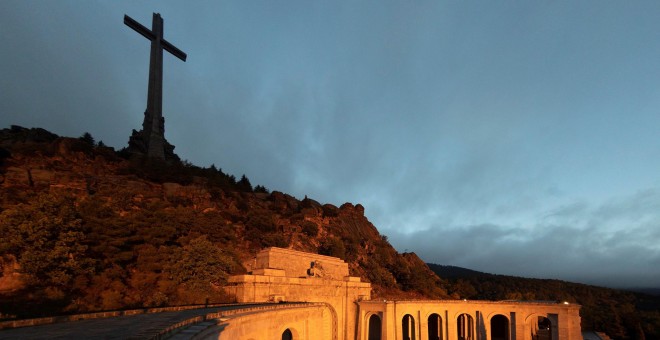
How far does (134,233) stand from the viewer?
30766 millimetres

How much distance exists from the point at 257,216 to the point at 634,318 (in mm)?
53211

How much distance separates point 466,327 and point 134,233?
35.1 m

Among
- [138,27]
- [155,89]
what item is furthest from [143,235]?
[138,27]

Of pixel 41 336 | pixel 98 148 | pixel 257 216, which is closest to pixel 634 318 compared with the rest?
pixel 257 216

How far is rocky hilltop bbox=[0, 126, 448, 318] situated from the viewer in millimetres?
22703

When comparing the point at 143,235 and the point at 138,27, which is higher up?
the point at 138,27

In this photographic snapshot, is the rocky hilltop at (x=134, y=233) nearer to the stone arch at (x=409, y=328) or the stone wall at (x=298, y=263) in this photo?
the stone wall at (x=298, y=263)

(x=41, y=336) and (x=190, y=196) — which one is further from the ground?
(x=190, y=196)

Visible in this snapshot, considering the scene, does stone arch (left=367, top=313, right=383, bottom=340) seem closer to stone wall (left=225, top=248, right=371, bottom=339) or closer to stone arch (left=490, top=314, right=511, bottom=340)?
stone wall (left=225, top=248, right=371, bottom=339)

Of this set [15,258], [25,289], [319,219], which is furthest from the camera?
[319,219]

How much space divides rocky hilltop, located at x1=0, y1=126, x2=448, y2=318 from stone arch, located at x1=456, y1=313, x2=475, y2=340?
36.6 ft

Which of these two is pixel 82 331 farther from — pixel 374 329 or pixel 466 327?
pixel 466 327

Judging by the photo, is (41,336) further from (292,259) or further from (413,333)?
(413,333)

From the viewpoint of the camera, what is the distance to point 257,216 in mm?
46719
